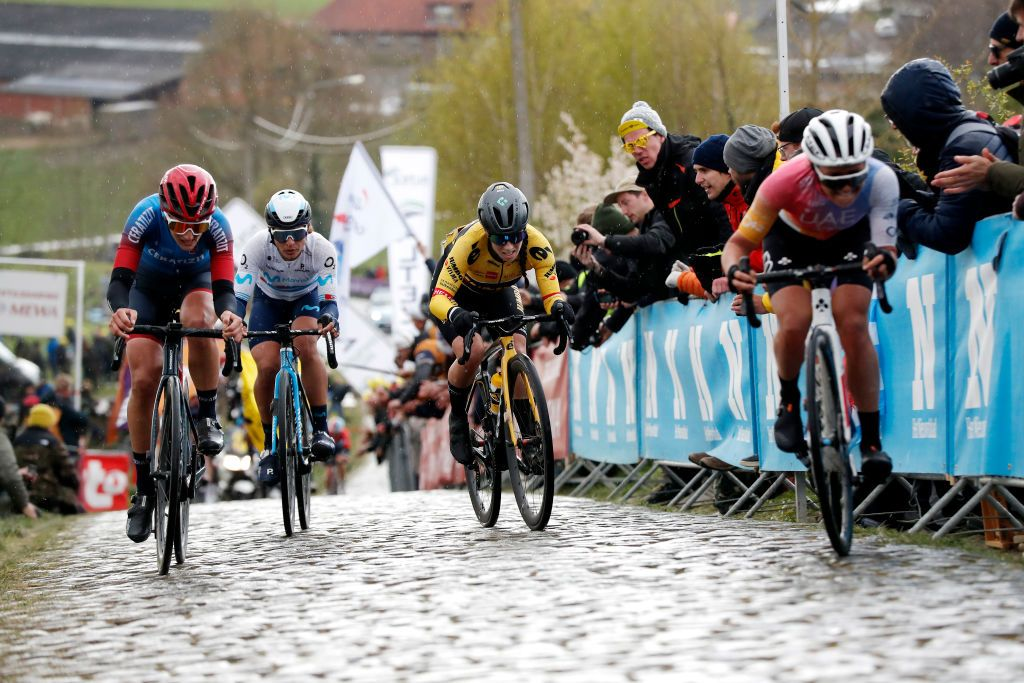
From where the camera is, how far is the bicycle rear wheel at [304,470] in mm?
10758

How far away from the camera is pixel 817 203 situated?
762cm

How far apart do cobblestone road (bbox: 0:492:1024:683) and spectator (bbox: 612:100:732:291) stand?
2675mm

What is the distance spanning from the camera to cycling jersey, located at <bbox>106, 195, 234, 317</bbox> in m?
9.62

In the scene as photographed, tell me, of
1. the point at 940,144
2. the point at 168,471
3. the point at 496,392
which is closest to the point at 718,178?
the point at 496,392

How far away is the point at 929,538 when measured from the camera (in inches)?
321

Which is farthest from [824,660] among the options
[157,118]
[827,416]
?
[157,118]

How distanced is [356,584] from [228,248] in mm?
2912

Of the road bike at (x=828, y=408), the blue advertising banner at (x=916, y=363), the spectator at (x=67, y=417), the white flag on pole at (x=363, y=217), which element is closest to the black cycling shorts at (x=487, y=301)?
the blue advertising banner at (x=916, y=363)

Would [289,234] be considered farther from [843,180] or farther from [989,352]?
[989,352]

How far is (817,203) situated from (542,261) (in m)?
2.91

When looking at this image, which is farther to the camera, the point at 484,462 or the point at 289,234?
the point at 289,234

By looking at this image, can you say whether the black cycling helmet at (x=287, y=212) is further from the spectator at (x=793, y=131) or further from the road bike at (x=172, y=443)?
the spectator at (x=793, y=131)

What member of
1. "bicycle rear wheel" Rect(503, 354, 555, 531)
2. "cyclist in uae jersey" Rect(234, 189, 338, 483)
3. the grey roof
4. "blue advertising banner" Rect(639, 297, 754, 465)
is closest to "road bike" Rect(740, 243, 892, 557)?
"bicycle rear wheel" Rect(503, 354, 555, 531)

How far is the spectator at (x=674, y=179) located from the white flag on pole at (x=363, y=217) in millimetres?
12279
